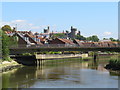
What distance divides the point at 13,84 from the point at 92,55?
8099cm

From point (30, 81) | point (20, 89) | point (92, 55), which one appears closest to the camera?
point (20, 89)

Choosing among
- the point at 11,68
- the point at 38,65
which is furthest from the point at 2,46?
the point at 38,65

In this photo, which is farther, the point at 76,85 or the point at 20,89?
the point at 76,85

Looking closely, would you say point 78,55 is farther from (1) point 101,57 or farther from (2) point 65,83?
(2) point 65,83

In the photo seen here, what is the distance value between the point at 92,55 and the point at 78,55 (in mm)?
13047

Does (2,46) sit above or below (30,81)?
above

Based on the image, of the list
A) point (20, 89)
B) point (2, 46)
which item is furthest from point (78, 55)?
point (20, 89)

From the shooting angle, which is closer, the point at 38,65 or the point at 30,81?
the point at 30,81

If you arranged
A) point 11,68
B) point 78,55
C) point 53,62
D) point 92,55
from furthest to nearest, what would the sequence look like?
point 92,55, point 78,55, point 53,62, point 11,68

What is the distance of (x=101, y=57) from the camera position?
419 ft

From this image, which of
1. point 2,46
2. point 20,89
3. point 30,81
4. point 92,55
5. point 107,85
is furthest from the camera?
point 92,55

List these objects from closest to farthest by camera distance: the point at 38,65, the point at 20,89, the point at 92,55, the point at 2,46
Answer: the point at 20,89 < the point at 2,46 < the point at 38,65 < the point at 92,55

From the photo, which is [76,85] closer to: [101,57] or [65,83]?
[65,83]

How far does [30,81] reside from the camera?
4994cm
